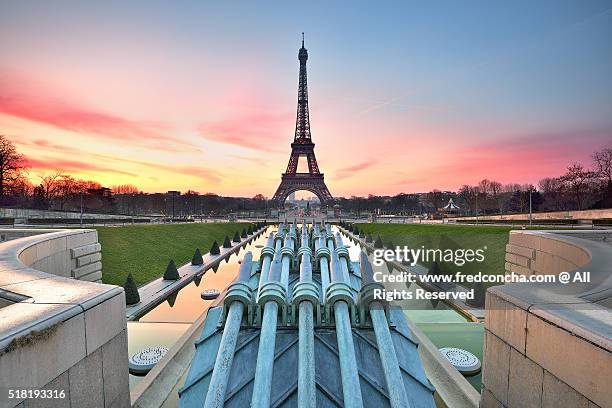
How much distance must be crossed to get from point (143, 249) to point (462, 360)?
2223cm

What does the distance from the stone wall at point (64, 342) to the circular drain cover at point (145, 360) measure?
4.21 metres

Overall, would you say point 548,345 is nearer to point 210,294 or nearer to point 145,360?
point 145,360

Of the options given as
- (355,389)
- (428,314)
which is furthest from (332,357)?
(428,314)

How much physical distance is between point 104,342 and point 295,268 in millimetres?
4068

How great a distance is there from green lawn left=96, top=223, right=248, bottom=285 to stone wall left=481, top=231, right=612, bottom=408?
57.5ft

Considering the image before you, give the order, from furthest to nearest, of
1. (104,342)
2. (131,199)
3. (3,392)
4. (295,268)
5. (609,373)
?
1. (131,199)
2. (295,268)
3. (104,342)
4. (609,373)
5. (3,392)

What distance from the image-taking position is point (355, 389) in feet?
10.1

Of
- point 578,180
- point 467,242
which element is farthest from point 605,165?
point 467,242

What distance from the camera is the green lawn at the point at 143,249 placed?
19.0 m

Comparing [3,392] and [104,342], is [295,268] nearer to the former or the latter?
[104,342]

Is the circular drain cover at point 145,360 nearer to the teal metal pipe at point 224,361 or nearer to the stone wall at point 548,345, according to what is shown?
the teal metal pipe at point 224,361

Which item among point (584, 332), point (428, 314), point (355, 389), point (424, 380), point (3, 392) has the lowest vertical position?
point (428, 314)

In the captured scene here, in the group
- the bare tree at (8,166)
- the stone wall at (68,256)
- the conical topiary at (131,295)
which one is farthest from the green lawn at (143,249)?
the bare tree at (8,166)

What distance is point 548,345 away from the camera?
3461mm
